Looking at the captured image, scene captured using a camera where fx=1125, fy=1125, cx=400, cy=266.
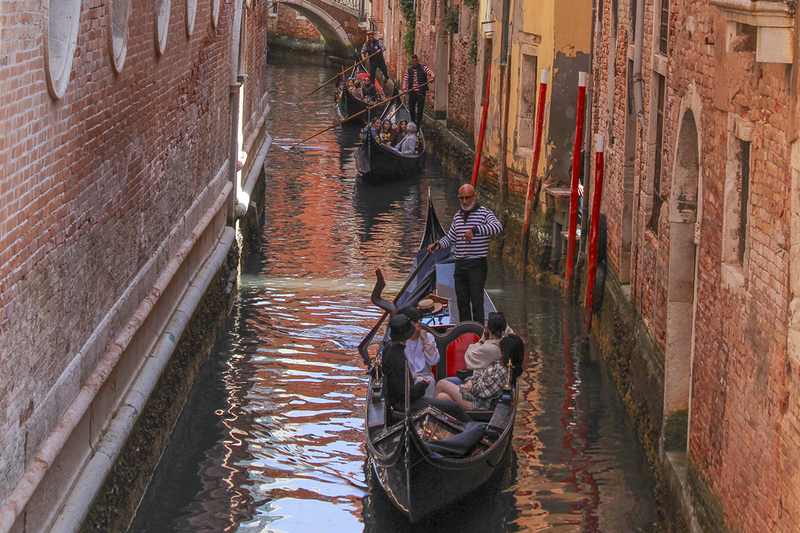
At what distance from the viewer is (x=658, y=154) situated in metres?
6.36

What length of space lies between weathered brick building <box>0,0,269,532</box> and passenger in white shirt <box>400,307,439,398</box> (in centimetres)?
131

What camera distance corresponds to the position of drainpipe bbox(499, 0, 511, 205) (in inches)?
435

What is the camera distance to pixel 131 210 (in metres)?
5.29

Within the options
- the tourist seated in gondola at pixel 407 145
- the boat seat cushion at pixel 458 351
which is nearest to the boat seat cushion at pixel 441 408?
the boat seat cushion at pixel 458 351

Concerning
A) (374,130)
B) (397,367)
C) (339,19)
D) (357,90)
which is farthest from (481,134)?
(339,19)

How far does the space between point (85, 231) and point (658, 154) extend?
3380 mm

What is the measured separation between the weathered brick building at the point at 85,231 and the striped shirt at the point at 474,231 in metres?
1.69

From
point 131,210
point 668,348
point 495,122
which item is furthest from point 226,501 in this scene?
point 495,122

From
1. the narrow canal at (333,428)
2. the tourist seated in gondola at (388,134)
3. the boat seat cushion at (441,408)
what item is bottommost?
the narrow canal at (333,428)

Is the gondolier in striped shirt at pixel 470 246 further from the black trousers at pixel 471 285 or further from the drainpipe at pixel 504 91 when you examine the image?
the drainpipe at pixel 504 91

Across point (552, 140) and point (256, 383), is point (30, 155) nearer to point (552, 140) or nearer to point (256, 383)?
point (256, 383)

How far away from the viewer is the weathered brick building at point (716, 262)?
3.32 m

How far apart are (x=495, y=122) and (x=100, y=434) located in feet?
25.1

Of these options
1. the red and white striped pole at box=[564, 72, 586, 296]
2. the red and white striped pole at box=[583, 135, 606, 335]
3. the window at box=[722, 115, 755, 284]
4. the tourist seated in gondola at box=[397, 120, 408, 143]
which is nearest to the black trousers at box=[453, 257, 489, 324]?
the red and white striped pole at box=[583, 135, 606, 335]
